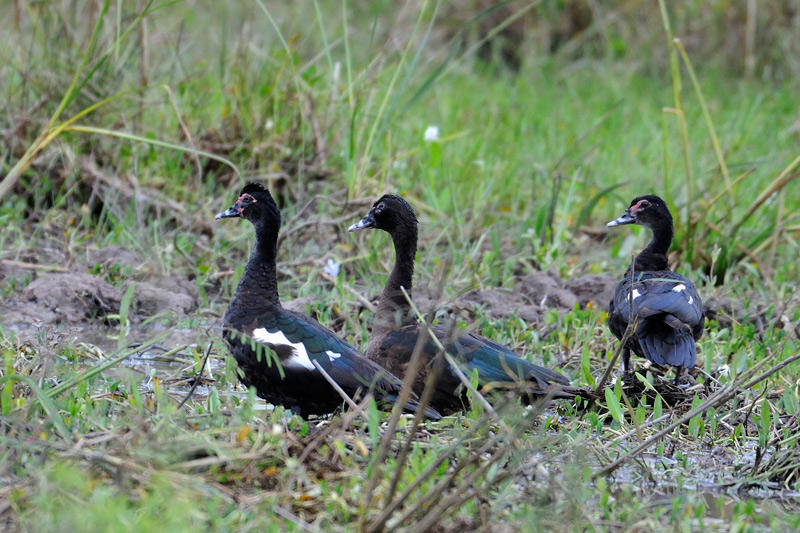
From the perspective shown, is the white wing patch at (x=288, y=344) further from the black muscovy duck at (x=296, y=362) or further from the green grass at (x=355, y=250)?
the green grass at (x=355, y=250)

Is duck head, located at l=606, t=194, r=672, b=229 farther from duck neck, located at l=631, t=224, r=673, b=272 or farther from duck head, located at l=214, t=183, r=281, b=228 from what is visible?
duck head, located at l=214, t=183, r=281, b=228

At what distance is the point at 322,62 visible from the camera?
1016cm

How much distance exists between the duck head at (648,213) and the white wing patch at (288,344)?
2.30 metres


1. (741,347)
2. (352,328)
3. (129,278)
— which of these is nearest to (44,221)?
(129,278)

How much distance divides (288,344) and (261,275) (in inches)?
18.2

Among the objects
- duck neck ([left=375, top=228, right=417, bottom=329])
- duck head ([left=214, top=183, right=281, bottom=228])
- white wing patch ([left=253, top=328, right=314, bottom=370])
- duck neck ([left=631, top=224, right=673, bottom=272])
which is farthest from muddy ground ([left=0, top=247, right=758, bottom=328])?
white wing patch ([left=253, top=328, right=314, bottom=370])

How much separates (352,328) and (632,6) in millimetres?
8155

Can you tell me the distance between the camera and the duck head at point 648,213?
6.16m

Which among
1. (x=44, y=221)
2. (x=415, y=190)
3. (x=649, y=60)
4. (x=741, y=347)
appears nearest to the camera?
(x=741, y=347)

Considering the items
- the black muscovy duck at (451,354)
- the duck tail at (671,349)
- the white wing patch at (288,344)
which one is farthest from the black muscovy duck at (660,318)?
the white wing patch at (288,344)

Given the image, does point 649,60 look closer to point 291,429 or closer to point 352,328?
point 352,328

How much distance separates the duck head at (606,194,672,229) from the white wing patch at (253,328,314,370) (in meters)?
2.30

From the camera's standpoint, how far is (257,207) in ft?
16.7

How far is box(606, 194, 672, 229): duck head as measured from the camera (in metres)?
6.16
